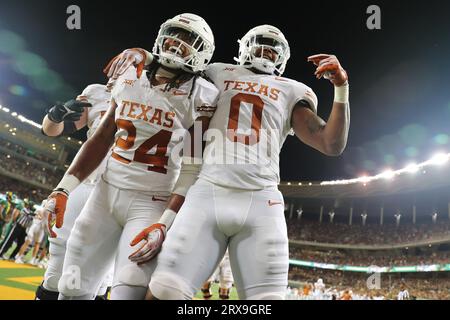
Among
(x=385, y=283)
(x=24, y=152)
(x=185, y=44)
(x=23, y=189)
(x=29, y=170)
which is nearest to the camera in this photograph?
(x=185, y=44)

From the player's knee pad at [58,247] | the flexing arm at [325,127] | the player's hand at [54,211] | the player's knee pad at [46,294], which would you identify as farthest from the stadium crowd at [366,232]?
the player's hand at [54,211]

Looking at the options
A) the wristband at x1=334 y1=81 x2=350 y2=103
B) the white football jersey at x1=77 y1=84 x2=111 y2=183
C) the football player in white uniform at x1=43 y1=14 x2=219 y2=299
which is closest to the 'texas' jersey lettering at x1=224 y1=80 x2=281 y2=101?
the football player in white uniform at x1=43 y1=14 x2=219 y2=299

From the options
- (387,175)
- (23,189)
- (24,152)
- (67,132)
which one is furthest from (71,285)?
(24,152)

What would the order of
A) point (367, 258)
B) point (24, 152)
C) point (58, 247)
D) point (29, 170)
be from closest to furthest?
point (58, 247)
point (367, 258)
point (29, 170)
point (24, 152)

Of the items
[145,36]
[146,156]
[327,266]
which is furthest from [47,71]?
[327,266]

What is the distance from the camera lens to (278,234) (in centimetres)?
192

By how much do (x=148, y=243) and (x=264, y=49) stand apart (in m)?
1.46

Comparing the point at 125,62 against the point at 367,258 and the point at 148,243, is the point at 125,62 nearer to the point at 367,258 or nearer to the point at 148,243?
the point at 148,243

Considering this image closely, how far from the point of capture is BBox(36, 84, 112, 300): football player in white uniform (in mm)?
2773

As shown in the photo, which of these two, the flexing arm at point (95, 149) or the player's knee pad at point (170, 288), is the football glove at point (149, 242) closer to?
the player's knee pad at point (170, 288)

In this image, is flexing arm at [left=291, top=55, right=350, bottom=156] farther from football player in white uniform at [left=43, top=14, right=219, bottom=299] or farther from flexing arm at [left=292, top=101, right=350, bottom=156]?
football player in white uniform at [left=43, top=14, right=219, bottom=299]

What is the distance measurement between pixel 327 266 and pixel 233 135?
33642 millimetres

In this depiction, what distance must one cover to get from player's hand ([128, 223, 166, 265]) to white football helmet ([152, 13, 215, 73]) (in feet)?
3.41

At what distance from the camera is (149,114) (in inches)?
89.2
